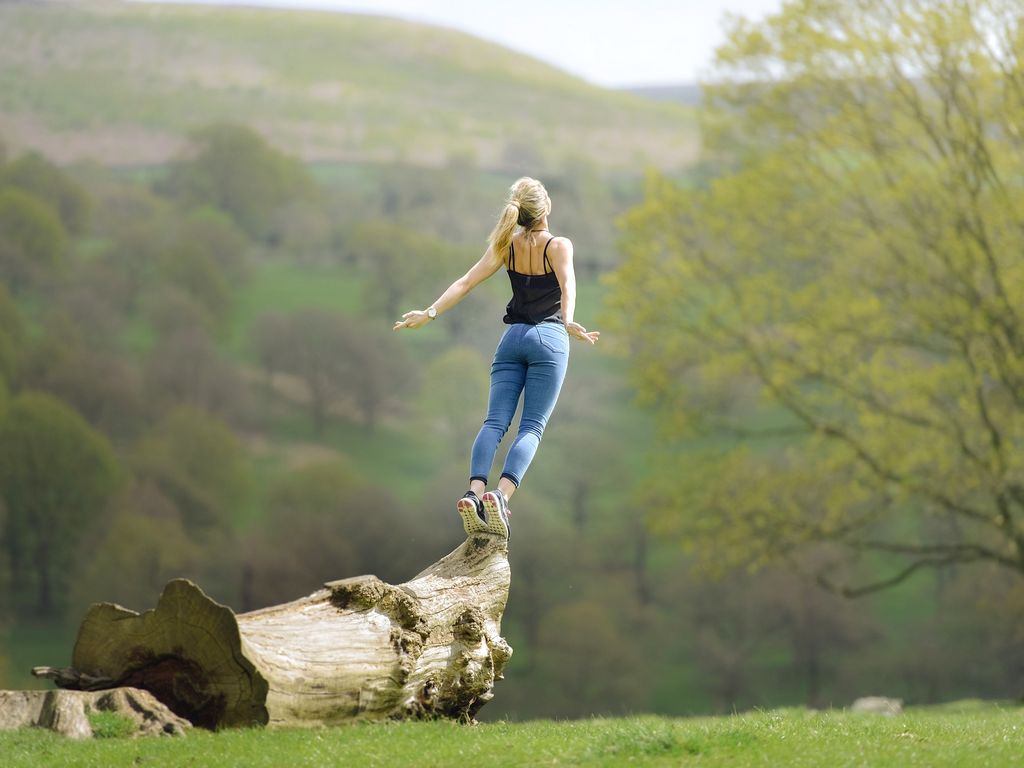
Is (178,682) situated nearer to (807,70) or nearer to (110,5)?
(807,70)

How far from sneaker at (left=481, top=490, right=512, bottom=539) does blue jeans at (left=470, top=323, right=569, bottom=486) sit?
0.19 meters

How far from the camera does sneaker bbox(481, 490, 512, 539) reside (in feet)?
32.1

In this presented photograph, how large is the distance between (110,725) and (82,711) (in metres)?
0.31

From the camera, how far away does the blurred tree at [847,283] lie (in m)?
23.3

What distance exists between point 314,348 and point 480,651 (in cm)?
4609

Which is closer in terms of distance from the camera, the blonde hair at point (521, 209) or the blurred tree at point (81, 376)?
the blonde hair at point (521, 209)

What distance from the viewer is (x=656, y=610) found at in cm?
4872

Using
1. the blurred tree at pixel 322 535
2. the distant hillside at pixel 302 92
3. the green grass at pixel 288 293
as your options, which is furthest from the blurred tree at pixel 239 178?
the blurred tree at pixel 322 535

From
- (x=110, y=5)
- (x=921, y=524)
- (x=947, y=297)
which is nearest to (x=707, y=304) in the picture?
(x=947, y=297)

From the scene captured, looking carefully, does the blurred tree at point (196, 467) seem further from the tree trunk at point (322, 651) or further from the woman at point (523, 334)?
the woman at point (523, 334)

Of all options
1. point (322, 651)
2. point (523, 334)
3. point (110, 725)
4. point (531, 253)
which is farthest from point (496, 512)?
point (110, 725)

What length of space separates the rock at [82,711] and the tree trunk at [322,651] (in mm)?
254

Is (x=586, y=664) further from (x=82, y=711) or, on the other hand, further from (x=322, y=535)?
(x=82, y=711)

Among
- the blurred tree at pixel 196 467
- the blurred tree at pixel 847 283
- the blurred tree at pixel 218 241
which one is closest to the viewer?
the blurred tree at pixel 847 283
